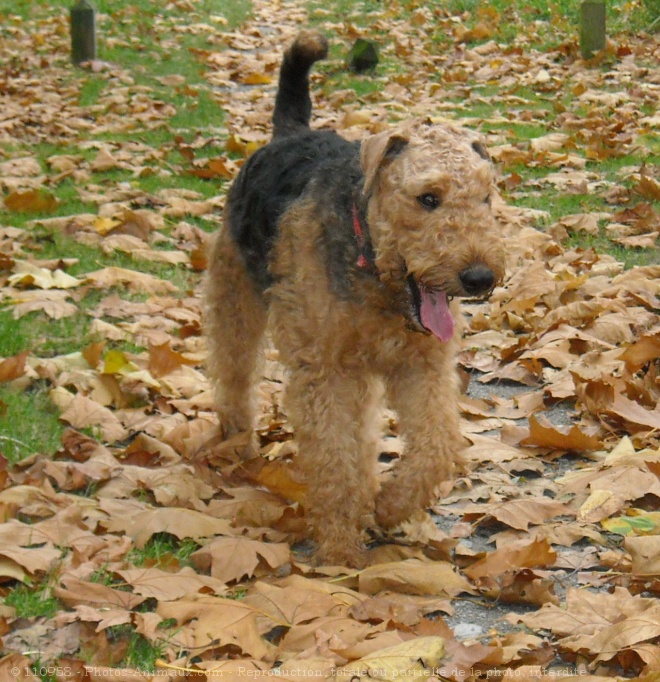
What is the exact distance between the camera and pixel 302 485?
13.5 ft

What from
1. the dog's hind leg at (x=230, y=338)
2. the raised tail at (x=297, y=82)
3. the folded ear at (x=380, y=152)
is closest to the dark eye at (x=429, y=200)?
the folded ear at (x=380, y=152)

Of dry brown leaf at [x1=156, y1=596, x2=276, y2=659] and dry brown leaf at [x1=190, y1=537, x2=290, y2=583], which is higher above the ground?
dry brown leaf at [x1=156, y1=596, x2=276, y2=659]

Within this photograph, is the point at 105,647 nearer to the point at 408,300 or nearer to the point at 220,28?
the point at 408,300

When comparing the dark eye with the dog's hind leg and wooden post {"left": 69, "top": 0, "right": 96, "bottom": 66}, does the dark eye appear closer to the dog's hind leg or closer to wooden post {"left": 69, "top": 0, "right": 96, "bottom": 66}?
the dog's hind leg

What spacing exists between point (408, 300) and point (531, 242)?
3.27 meters

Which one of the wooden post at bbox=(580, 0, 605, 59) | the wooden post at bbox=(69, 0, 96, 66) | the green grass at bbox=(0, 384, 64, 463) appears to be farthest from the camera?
the wooden post at bbox=(69, 0, 96, 66)

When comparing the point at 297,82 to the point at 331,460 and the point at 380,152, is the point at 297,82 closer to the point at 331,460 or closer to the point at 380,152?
the point at 380,152

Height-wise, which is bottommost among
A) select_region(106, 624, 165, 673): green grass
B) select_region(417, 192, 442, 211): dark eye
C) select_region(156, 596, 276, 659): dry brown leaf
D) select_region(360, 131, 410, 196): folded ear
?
select_region(106, 624, 165, 673): green grass

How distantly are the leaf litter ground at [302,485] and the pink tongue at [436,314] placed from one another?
70 centimetres

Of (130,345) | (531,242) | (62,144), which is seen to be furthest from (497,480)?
(62,144)

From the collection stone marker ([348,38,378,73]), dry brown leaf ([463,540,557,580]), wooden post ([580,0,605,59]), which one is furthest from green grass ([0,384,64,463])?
stone marker ([348,38,378,73])

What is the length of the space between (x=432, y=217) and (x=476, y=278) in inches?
10.4

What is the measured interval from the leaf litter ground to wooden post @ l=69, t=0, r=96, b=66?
4.87m

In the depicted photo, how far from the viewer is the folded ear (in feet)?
11.6
